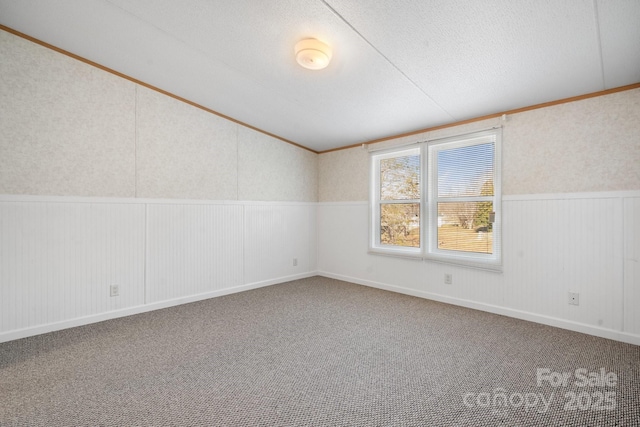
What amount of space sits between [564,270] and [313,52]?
316cm

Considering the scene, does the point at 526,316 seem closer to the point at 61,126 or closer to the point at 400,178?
the point at 400,178

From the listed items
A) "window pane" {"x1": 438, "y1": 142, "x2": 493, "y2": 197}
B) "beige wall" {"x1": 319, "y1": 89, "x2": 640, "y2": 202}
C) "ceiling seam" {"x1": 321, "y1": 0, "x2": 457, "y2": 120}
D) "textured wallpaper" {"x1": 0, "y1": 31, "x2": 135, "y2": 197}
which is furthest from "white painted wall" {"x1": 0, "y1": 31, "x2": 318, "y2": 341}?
"beige wall" {"x1": 319, "y1": 89, "x2": 640, "y2": 202}

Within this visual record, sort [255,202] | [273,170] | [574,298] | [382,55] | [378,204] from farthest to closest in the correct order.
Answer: [273,170] < [378,204] < [255,202] < [574,298] < [382,55]

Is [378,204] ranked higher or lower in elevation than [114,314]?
higher

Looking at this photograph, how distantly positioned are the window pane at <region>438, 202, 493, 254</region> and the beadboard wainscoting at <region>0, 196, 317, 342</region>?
2530mm

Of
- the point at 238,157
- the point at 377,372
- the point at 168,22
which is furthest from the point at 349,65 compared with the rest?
the point at 377,372

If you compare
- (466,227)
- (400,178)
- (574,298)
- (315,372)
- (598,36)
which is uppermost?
(598,36)

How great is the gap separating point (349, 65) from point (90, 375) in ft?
10.5

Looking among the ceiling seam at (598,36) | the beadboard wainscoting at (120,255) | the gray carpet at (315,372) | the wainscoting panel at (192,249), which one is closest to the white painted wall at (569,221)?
the gray carpet at (315,372)

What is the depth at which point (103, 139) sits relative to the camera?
3156mm

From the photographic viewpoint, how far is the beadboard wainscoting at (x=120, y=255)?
2.72 metres

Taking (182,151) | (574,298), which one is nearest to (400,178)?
(574,298)

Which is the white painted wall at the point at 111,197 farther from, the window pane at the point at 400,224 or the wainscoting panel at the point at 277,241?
the window pane at the point at 400,224

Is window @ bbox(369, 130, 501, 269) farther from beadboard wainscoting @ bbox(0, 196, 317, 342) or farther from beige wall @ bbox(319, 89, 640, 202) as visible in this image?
beadboard wainscoting @ bbox(0, 196, 317, 342)
